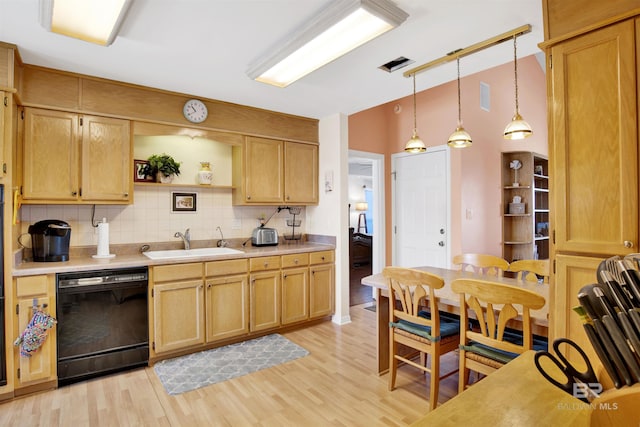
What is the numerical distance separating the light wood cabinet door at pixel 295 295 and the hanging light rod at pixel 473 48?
7.34ft

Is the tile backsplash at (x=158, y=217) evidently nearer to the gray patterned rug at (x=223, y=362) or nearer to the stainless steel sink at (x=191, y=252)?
the stainless steel sink at (x=191, y=252)

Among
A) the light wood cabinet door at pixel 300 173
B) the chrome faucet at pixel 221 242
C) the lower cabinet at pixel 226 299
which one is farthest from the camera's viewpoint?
the light wood cabinet door at pixel 300 173

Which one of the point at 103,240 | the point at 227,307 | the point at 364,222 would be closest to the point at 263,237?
the point at 227,307

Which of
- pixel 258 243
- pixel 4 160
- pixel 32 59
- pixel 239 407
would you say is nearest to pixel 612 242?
pixel 239 407

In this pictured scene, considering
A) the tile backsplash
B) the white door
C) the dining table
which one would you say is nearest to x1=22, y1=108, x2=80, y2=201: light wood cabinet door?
the tile backsplash

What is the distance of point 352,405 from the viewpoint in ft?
7.73

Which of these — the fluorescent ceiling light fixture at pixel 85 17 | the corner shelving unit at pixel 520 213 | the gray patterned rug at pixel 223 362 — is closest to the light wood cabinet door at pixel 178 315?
the gray patterned rug at pixel 223 362

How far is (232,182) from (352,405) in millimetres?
2619

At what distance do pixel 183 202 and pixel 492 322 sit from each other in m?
3.03

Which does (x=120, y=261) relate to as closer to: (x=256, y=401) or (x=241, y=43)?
(x=256, y=401)

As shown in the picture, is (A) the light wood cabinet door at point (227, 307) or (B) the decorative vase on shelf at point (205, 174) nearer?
(A) the light wood cabinet door at point (227, 307)

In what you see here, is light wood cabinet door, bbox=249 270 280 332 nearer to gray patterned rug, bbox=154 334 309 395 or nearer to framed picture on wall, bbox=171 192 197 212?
gray patterned rug, bbox=154 334 309 395

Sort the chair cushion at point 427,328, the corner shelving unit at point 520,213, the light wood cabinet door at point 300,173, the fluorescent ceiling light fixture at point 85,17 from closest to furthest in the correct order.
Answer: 1. the fluorescent ceiling light fixture at point 85,17
2. the chair cushion at point 427,328
3. the light wood cabinet door at point 300,173
4. the corner shelving unit at point 520,213

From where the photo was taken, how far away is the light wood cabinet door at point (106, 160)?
2.91m
